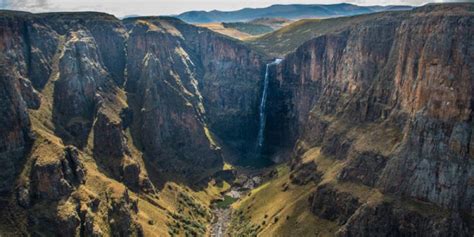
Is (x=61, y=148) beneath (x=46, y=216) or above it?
above

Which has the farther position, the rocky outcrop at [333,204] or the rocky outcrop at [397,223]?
the rocky outcrop at [333,204]

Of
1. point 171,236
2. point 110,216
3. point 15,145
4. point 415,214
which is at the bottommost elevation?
point 171,236


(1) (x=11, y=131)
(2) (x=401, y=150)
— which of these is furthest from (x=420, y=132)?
(1) (x=11, y=131)

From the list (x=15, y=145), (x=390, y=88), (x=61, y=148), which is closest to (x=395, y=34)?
(x=390, y=88)

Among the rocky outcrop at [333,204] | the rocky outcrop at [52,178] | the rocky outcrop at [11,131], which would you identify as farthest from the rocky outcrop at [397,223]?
the rocky outcrop at [11,131]

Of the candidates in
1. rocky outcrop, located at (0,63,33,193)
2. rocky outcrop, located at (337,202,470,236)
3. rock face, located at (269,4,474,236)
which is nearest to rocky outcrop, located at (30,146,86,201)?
rocky outcrop, located at (0,63,33,193)

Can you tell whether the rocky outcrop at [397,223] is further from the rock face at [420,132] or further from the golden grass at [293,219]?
the golden grass at [293,219]

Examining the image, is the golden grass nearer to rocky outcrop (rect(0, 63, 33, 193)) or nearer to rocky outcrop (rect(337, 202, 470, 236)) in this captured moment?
rocky outcrop (rect(337, 202, 470, 236))

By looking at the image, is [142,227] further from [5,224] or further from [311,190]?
[311,190]

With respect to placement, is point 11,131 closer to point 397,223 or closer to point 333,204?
point 333,204

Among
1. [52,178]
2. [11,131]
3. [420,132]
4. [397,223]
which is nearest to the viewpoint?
[397,223]

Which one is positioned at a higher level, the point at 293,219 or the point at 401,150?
the point at 401,150
